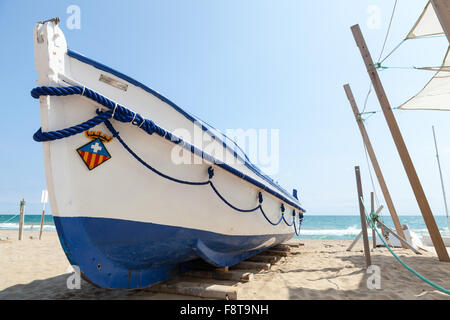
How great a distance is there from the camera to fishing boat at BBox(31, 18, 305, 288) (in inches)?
82.7

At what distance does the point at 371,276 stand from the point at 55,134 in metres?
4.86

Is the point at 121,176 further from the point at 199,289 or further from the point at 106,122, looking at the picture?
the point at 199,289

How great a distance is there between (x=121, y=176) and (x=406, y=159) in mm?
5827

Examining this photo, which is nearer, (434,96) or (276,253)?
(276,253)

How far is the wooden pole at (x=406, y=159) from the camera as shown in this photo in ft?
A: 16.9

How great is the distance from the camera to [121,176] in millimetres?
2432

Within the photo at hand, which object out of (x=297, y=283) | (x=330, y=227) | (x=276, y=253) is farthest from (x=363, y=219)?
(x=330, y=227)

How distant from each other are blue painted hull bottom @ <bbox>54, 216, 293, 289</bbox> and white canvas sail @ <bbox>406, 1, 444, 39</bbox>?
660 cm

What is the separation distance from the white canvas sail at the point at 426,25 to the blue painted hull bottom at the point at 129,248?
660 cm

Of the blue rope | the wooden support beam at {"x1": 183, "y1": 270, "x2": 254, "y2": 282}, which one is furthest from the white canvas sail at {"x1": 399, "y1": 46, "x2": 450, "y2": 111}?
the blue rope

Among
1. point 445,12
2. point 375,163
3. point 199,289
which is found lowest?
point 199,289

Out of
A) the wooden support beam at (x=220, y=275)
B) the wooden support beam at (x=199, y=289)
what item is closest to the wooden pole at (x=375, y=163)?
the wooden support beam at (x=220, y=275)

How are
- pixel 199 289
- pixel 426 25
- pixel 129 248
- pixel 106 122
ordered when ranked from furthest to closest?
pixel 426 25 → pixel 199 289 → pixel 129 248 → pixel 106 122
